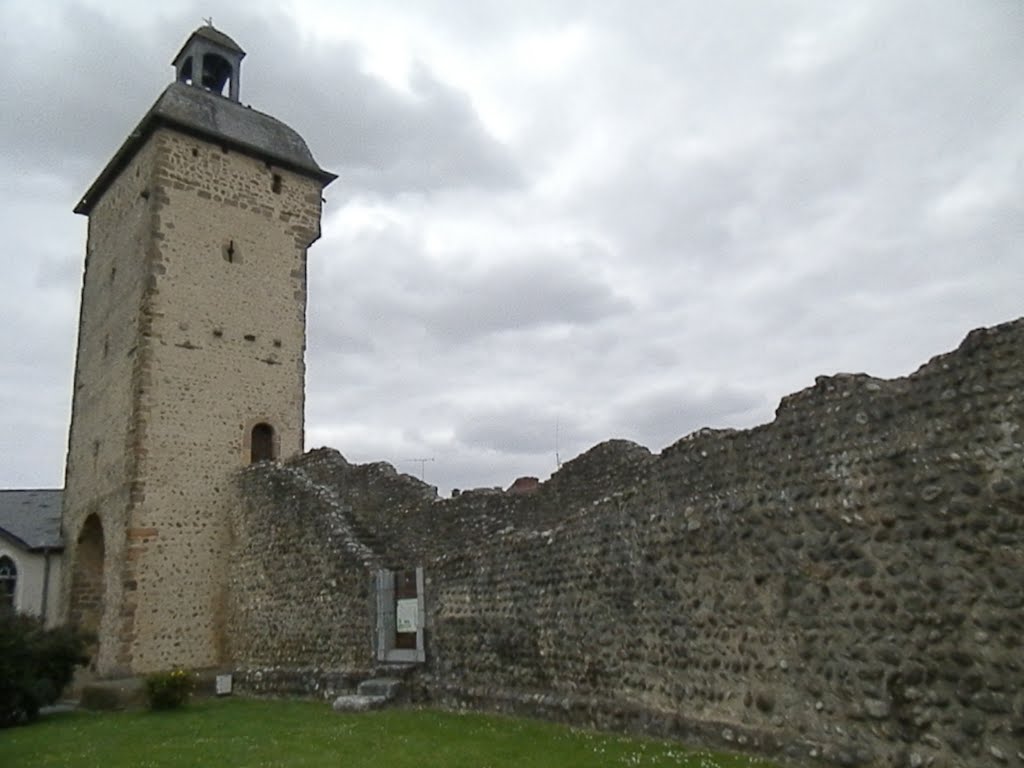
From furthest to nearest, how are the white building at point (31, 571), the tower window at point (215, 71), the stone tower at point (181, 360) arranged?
the tower window at point (215, 71) → the white building at point (31, 571) → the stone tower at point (181, 360)

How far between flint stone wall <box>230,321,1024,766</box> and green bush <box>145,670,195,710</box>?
4.40 metres

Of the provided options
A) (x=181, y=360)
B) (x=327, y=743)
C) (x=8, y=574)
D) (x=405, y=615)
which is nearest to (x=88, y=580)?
(x=8, y=574)

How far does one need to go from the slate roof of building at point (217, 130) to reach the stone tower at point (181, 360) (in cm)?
4

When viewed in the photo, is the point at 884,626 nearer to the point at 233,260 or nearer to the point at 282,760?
the point at 282,760

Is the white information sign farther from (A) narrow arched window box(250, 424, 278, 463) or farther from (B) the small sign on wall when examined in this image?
(A) narrow arched window box(250, 424, 278, 463)

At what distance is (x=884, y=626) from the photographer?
6.07 metres

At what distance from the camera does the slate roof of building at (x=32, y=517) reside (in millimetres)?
20062

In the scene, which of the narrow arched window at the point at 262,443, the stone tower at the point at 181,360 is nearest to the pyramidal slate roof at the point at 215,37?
the stone tower at the point at 181,360

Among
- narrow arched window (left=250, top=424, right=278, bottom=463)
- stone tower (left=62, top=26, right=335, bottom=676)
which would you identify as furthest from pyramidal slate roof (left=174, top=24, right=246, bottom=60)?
narrow arched window (left=250, top=424, right=278, bottom=463)

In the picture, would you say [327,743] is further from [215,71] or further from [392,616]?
[215,71]

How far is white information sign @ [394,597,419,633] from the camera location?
1212 cm

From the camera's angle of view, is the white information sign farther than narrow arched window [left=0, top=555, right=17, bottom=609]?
No

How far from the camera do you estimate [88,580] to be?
61.7ft

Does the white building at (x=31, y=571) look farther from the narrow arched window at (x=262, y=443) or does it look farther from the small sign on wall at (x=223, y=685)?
the small sign on wall at (x=223, y=685)
